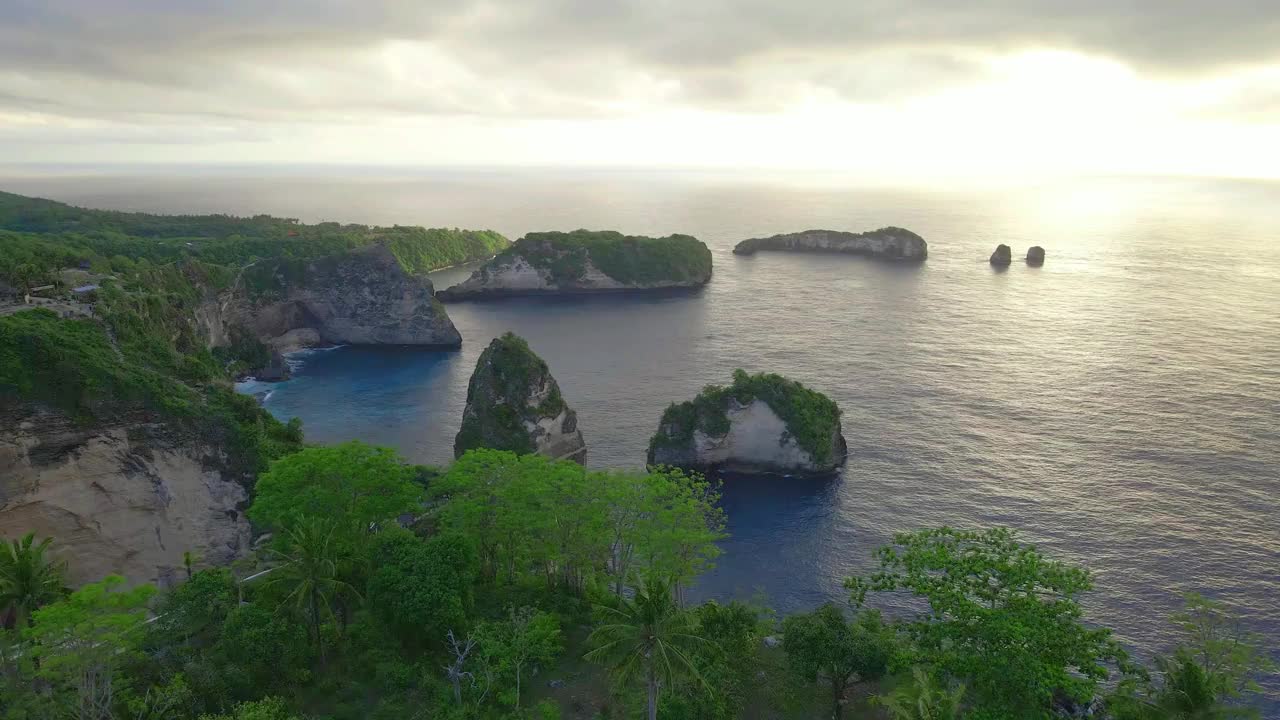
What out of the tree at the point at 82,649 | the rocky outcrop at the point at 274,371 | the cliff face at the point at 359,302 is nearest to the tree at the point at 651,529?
the tree at the point at 82,649

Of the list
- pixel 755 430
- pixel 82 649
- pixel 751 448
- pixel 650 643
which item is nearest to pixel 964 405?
pixel 755 430

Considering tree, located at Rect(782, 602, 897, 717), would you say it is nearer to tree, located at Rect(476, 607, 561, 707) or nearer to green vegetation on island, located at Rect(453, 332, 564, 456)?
tree, located at Rect(476, 607, 561, 707)

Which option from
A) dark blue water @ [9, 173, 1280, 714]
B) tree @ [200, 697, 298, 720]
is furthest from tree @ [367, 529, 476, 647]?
dark blue water @ [9, 173, 1280, 714]

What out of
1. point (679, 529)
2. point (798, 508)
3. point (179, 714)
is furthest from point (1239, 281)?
point (179, 714)

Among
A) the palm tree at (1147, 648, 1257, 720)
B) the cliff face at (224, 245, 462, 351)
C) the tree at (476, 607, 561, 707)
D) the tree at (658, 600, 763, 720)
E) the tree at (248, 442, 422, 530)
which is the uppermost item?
the cliff face at (224, 245, 462, 351)

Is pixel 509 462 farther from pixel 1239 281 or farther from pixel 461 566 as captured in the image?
pixel 1239 281

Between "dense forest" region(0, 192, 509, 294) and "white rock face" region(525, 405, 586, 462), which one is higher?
"dense forest" region(0, 192, 509, 294)

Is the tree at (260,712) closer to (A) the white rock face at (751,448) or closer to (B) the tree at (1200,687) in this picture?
(B) the tree at (1200,687)
